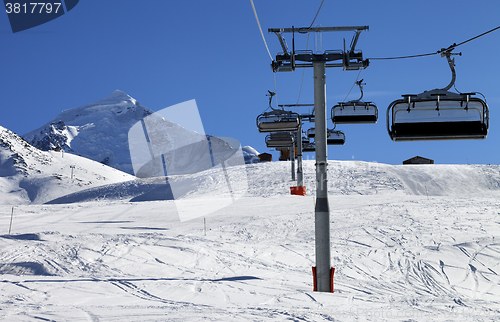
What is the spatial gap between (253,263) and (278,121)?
4819 mm

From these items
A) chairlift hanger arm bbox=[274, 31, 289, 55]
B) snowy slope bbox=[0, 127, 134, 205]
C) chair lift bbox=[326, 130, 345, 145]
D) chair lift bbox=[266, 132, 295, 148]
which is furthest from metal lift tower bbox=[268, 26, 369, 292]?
snowy slope bbox=[0, 127, 134, 205]

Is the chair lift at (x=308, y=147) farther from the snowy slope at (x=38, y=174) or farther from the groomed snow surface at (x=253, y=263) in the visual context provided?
the snowy slope at (x=38, y=174)

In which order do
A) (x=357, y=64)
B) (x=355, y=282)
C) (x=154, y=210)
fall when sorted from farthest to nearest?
(x=154, y=210) < (x=357, y=64) < (x=355, y=282)

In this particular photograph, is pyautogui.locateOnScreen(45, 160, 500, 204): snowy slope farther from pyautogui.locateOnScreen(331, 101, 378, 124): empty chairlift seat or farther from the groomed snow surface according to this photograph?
pyautogui.locateOnScreen(331, 101, 378, 124): empty chairlift seat

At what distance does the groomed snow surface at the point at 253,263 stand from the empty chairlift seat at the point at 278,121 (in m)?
3.92

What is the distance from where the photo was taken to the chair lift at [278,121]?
13.5m

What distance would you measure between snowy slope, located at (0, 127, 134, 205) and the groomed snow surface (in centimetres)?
4974

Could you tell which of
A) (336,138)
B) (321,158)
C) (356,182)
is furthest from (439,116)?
(356,182)

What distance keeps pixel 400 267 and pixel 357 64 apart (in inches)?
210

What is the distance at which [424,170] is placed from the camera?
130ft

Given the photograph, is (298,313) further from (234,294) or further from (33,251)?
(33,251)

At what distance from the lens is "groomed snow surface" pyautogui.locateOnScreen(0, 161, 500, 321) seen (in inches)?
253

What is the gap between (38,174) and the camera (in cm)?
8194

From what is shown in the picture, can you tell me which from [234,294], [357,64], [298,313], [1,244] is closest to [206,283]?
[234,294]
